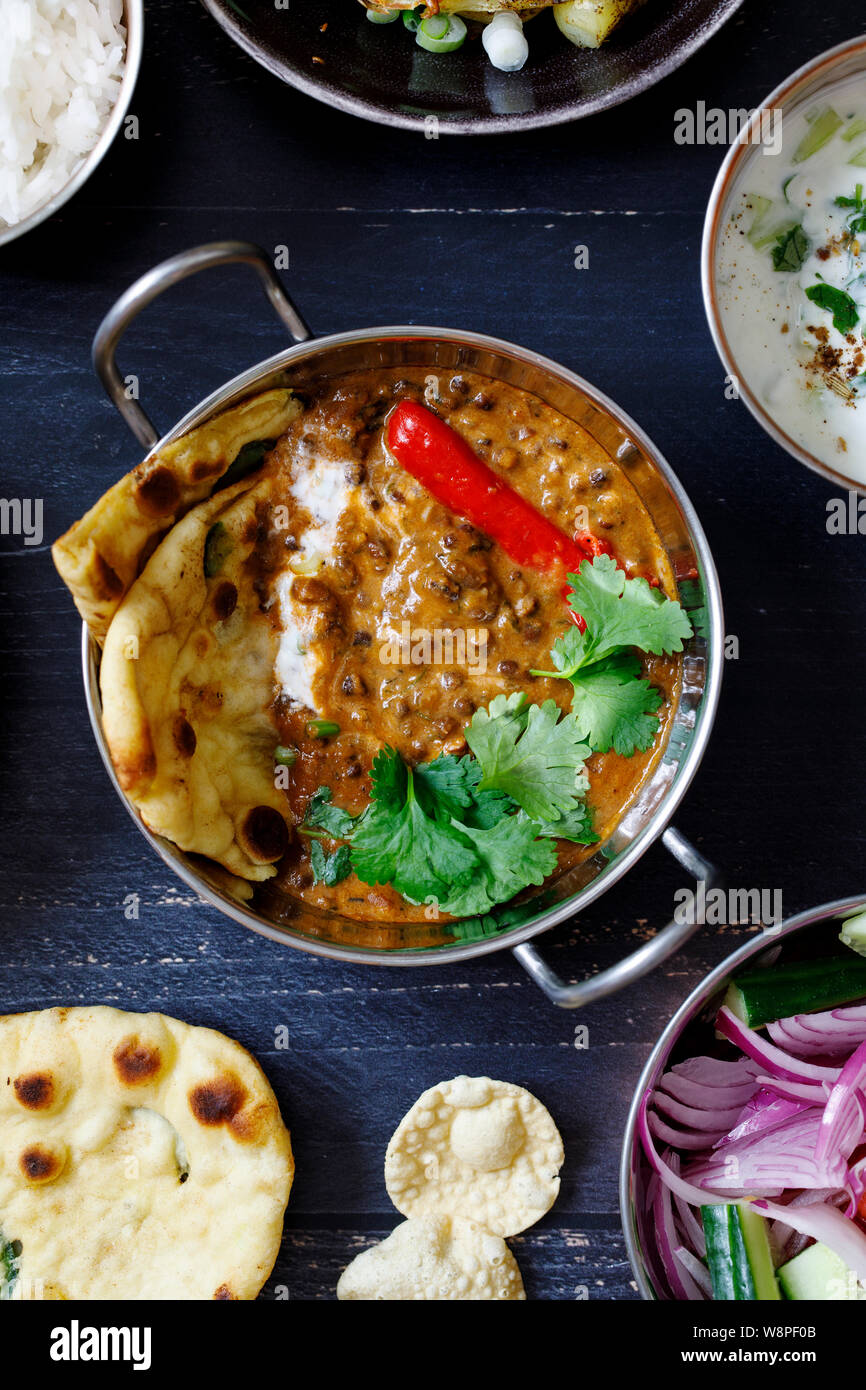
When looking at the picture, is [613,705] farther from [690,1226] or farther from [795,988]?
[690,1226]

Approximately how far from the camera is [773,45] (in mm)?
2605

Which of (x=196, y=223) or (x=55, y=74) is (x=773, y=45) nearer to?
(x=196, y=223)

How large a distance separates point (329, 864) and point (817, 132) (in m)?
1.98

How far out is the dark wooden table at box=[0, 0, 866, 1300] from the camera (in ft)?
8.61

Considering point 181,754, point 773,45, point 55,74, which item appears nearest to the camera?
point 181,754

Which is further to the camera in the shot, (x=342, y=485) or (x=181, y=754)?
(x=342, y=485)

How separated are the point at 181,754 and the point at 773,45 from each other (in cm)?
219

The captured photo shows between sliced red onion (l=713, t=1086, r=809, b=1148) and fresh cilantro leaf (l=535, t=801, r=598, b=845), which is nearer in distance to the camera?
fresh cilantro leaf (l=535, t=801, r=598, b=845)

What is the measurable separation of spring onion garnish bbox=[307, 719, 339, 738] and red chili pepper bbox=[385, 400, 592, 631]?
55 centimetres

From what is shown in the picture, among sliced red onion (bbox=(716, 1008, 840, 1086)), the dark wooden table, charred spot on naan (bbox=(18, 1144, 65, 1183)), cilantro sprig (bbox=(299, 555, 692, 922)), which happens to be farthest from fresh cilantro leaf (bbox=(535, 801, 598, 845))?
charred spot on naan (bbox=(18, 1144, 65, 1183))

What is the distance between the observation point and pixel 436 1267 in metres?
2.54

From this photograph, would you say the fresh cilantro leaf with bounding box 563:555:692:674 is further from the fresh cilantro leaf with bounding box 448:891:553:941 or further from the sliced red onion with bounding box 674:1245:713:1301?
the sliced red onion with bounding box 674:1245:713:1301

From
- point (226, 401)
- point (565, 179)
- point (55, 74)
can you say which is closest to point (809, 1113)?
point (226, 401)

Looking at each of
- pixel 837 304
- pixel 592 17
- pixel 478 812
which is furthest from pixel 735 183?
pixel 478 812
